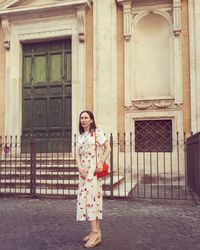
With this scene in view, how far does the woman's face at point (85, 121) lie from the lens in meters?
4.56

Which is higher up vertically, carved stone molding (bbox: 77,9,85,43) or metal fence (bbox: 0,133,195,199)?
carved stone molding (bbox: 77,9,85,43)

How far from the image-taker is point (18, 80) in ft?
40.2

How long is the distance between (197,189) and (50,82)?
6454mm

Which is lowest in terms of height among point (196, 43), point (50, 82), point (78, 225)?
point (78, 225)

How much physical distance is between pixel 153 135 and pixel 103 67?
107 inches

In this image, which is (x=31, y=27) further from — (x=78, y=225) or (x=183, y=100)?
(x=78, y=225)

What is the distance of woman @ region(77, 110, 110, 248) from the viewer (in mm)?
4355

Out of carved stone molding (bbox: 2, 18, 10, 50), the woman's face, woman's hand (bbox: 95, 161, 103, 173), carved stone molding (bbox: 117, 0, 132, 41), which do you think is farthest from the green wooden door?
woman's hand (bbox: 95, 161, 103, 173)

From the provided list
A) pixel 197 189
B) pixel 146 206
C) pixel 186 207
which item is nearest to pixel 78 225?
pixel 146 206

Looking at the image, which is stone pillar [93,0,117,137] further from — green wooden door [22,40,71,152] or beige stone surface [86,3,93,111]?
green wooden door [22,40,71,152]

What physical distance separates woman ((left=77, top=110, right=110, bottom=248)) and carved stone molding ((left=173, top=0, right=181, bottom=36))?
743 centimetres

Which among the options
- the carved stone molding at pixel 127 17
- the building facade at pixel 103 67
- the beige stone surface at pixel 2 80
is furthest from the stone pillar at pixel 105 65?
the beige stone surface at pixel 2 80

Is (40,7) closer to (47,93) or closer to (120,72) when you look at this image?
(47,93)

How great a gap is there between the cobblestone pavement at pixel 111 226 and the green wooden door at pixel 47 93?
4334 mm
